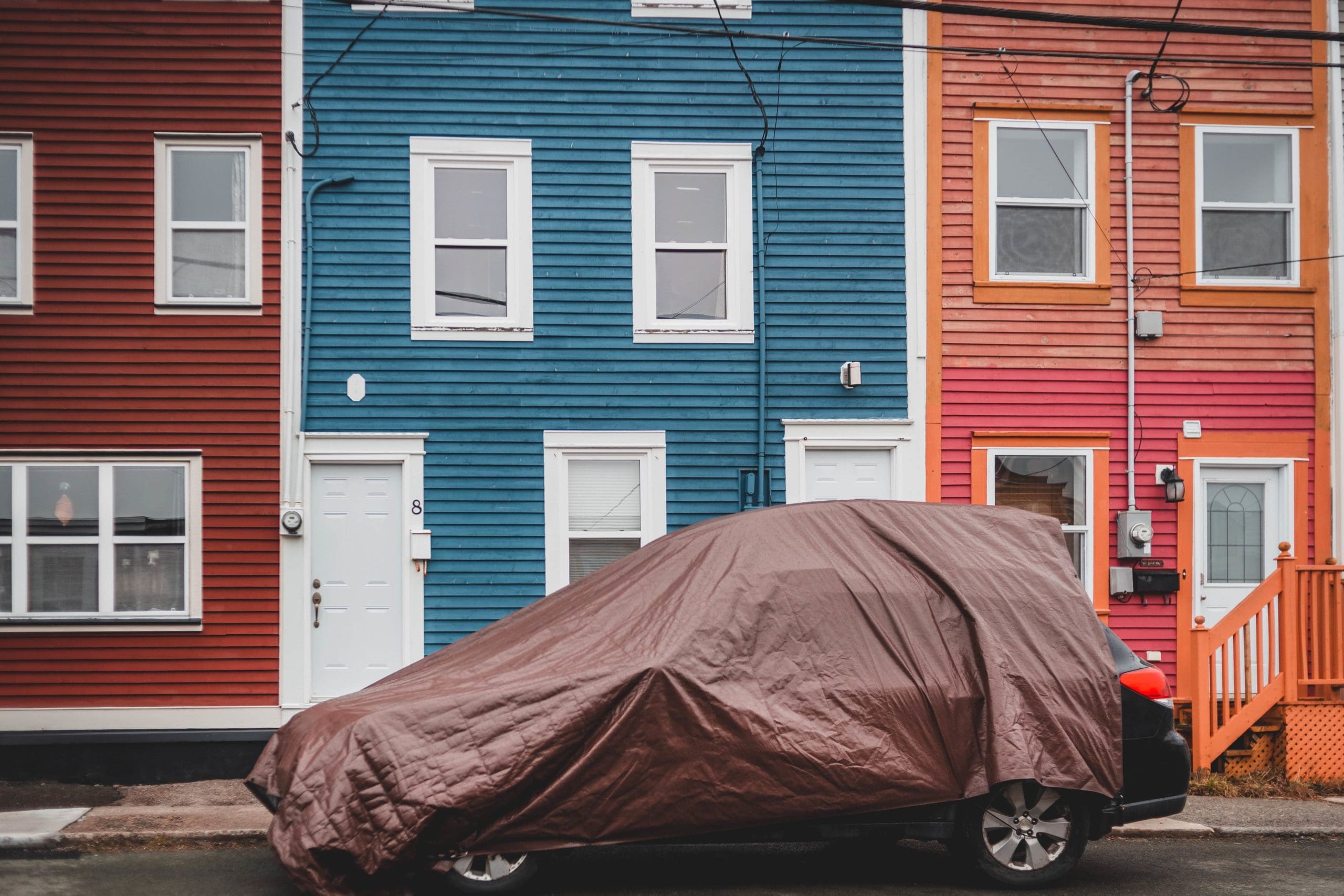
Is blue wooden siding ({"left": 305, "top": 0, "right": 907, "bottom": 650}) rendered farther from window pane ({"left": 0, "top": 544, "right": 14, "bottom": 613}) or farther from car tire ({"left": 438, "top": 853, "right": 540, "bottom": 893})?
car tire ({"left": 438, "top": 853, "right": 540, "bottom": 893})

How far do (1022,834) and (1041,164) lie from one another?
21.4 ft

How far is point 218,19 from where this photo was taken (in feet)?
31.7

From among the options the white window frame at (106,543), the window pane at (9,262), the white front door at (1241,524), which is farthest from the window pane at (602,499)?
the white front door at (1241,524)

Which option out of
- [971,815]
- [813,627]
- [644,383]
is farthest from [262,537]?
[971,815]

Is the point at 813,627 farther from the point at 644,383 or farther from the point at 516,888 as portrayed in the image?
the point at 644,383

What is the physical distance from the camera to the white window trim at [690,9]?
396 inches

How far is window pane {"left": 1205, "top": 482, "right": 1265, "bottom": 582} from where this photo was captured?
1034cm

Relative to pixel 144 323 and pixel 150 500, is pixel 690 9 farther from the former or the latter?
pixel 150 500

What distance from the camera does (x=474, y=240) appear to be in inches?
392

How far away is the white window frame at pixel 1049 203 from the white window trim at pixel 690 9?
2.44m

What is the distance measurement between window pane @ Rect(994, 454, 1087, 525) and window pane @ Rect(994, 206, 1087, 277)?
5.58ft

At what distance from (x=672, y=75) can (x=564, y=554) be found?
13.9 ft

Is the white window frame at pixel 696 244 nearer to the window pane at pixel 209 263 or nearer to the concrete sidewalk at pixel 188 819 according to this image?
the window pane at pixel 209 263

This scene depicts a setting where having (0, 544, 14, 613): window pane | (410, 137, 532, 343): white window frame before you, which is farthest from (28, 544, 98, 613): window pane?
(410, 137, 532, 343): white window frame
